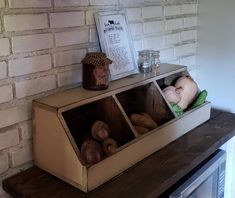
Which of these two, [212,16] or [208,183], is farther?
[212,16]

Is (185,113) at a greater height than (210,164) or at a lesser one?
greater

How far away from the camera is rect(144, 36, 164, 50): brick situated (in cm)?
162

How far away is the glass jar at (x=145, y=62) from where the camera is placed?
1.49 meters

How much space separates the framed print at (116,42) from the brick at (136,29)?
65 mm

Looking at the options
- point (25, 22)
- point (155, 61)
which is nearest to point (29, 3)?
point (25, 22)

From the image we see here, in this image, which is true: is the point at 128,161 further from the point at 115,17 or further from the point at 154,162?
the point at 115,17

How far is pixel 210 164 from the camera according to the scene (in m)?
1.37

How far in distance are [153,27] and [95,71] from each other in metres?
0.56

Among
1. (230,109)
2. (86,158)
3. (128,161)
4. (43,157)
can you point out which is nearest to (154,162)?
(128,161)

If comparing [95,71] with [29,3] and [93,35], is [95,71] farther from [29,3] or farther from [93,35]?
[29,3]

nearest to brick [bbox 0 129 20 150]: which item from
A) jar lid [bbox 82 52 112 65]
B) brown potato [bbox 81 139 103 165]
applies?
brown potato [bbox 81 139 103 165]

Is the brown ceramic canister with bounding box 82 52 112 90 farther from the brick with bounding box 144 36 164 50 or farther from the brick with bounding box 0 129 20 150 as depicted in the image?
the brick with bounding box 144 36 164 50

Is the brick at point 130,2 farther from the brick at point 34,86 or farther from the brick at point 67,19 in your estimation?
the brick at point 34,86

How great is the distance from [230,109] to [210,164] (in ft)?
2.02
